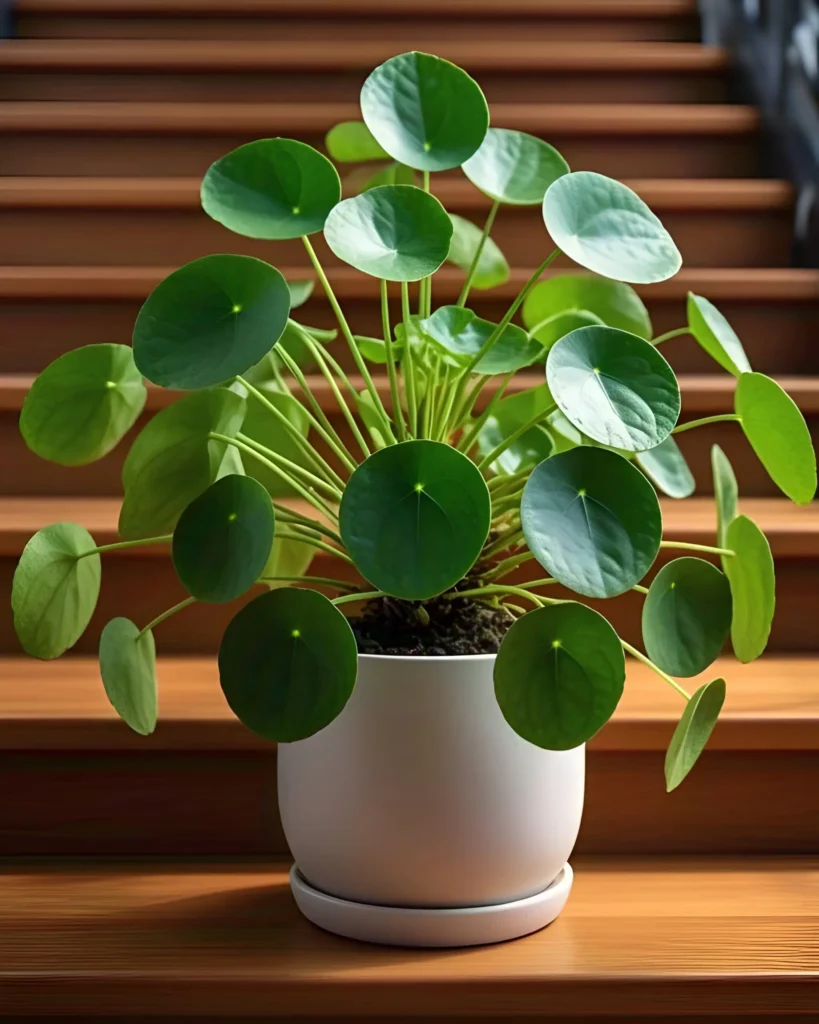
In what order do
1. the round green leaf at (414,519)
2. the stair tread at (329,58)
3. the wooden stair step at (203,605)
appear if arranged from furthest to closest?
the stair tread at (329,58) < the wooden stair step at (203,605) < the round green leaf at (414,519)

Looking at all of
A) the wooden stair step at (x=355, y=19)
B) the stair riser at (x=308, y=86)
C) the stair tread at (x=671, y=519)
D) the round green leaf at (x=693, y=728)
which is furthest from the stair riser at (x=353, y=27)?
the round green leaf at (x=693, y=728)

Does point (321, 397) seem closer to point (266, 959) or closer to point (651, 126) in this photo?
point (266, 959)

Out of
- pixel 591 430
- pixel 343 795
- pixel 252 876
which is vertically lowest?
pixel 252 876

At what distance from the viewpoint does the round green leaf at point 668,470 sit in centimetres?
110

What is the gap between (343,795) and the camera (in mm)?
914

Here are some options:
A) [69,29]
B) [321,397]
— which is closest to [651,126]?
[321,397]

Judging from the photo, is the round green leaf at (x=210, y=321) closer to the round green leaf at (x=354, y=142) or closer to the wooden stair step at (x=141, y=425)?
the round green leaf at (x=354, y=142)

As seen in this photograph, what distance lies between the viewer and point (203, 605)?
141 centimetres

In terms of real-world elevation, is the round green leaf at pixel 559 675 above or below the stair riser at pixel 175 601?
above

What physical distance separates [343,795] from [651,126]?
184 centimetres

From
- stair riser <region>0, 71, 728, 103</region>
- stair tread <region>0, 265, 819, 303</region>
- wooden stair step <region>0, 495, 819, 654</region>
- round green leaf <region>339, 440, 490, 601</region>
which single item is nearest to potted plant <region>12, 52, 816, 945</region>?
round green leaf <region>339, 440, 490, 601</region>

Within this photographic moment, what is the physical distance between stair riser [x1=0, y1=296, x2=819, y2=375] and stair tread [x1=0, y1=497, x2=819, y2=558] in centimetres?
32

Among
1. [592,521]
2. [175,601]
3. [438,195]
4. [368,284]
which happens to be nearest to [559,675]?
[592,521]

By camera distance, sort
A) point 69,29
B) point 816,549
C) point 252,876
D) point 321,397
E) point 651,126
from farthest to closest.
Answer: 1. point 69,29
2. point 651,126
3. point 321,397
4. point 816,549
5. point 252,876
